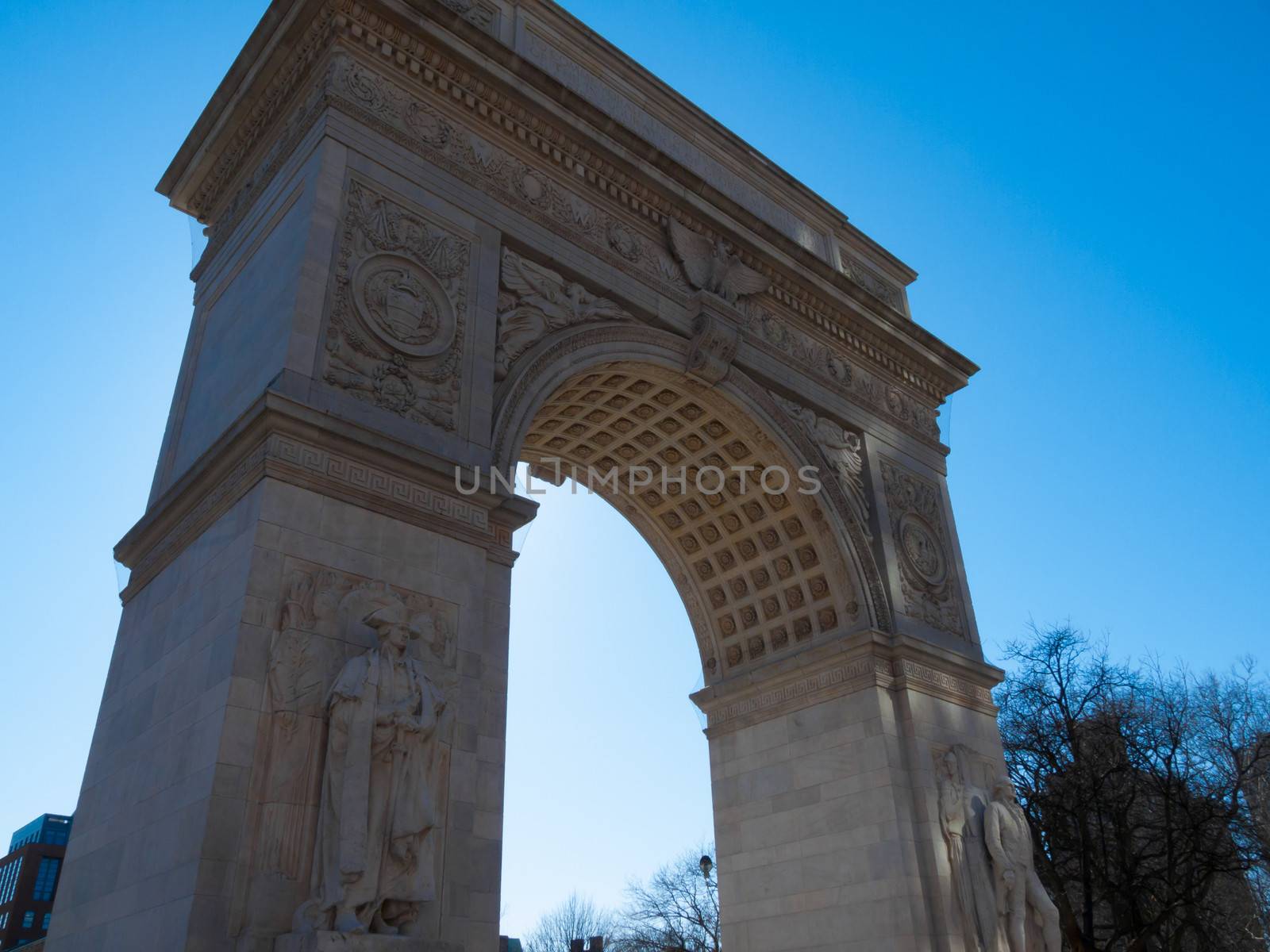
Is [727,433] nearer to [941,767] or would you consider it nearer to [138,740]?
[941,767]

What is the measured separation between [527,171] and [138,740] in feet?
32.7

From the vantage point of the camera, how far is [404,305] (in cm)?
1339

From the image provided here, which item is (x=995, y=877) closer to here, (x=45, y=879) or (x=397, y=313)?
(x=397, y=313)

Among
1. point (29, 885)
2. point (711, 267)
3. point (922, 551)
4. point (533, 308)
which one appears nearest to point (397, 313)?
point (533, 308)

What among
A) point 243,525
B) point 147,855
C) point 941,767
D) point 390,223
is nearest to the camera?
point 147,855

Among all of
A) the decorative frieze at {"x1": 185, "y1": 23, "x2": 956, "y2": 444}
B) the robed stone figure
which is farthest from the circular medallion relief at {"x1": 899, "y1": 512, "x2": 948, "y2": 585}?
the robed stone figure

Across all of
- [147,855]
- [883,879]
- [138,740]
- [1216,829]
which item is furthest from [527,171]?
[1216,829]

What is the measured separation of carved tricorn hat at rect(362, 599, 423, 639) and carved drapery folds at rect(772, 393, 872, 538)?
9.60m

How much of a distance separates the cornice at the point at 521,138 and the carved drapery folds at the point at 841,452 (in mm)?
2131

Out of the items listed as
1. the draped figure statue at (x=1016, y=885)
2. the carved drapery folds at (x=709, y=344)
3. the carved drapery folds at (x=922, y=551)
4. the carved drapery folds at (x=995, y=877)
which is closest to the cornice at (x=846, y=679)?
the carved drapery folds at (x=922, y=551)

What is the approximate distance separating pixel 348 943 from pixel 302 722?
7.10 feet

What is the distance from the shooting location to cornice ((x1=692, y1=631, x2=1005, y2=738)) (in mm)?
17766

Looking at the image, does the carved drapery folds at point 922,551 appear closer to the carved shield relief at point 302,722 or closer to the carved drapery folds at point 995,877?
the carved drapery folds at point 995,877

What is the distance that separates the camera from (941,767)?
675 inches
